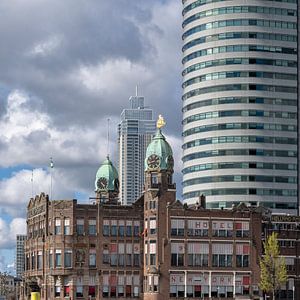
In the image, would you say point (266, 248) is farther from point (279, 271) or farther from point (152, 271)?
point (152, 271)

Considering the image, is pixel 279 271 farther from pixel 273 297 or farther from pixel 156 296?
pixel 156 296

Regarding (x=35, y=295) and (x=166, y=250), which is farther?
(x=166, y=250)

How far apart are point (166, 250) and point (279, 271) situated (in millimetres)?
24927

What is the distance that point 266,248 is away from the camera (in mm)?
199750

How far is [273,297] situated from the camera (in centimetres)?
19862

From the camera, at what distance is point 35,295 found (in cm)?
6969

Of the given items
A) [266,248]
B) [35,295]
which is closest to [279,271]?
[266,248]

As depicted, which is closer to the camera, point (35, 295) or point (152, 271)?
point (35, 295)

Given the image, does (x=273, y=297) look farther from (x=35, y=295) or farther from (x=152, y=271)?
(x=35, y=295)

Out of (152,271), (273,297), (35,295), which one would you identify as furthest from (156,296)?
(35,295)

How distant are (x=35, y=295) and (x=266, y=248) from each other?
135 m

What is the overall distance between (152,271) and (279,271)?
90.6ft

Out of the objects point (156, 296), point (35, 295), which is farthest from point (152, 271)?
point (35, 295)

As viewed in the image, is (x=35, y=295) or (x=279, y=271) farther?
(x=279, y=271)
